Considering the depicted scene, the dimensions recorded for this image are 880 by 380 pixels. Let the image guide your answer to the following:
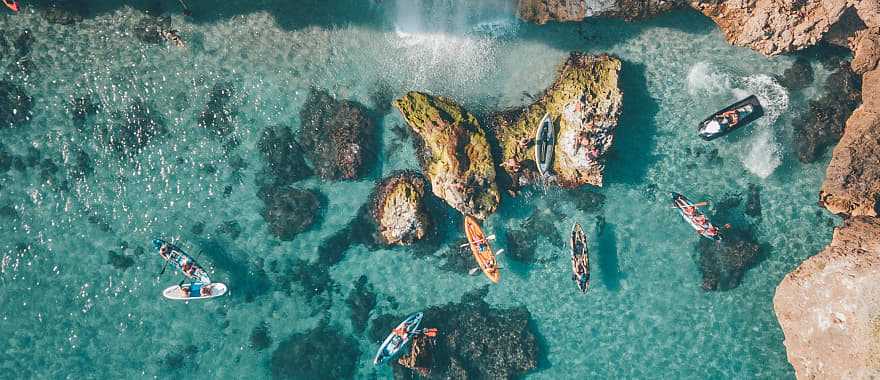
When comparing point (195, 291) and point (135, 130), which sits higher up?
point (135, 130)

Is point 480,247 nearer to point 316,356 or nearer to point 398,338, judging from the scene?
point 398,338

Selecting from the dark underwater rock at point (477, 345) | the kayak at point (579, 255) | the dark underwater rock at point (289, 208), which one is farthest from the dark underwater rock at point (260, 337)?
the kayak at point (579, 255)

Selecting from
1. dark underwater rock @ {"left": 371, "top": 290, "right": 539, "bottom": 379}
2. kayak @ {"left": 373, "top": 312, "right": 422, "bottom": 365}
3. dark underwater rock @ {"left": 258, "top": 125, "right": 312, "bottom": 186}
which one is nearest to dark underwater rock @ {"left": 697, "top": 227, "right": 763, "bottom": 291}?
dark underwater rock @ {"left": 371, "top": 290, "right": 539, "bottom": 379}

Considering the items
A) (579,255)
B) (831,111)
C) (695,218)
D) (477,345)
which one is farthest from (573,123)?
(831,111)

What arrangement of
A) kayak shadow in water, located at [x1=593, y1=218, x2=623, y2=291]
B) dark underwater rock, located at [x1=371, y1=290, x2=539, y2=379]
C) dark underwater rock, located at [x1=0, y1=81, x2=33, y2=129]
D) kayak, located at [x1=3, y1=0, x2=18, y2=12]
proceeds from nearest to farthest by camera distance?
kayak, located at [x1=3, y1=0, x2=18, y2=12]
dark underwater rock, located at [x1=0, y1=81, x2=33, y2=129]
dark underwater rock, located at [x1=371, y1=290, x2=539, y2=379]
kayak shadow in water, located at [x1=593, y1=218, x2=623, y2=291]

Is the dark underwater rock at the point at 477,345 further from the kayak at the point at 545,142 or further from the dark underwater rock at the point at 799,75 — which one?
the dark underwater rock at the point at 799,75

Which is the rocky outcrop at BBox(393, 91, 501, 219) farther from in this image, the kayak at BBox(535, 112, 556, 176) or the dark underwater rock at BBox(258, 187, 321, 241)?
the dark underwater rock at BBox(258, 187, 321, 241)
